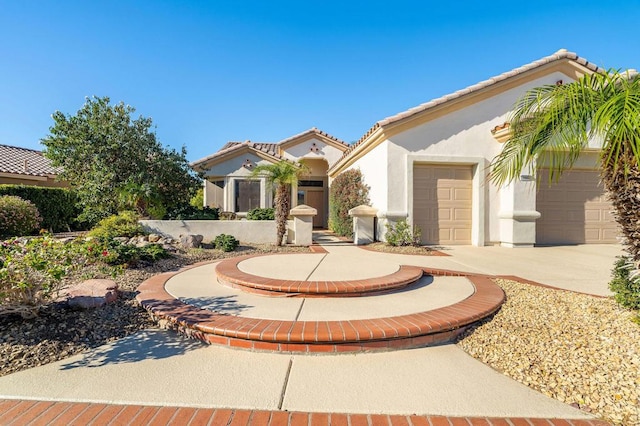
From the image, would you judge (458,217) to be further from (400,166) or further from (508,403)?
(508,403)

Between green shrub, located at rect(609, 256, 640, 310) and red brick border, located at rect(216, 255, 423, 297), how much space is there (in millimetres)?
2609

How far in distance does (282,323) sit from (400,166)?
24.7ft

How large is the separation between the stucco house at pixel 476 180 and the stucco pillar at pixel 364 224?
0.31m

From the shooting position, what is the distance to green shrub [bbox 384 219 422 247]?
30.6ft

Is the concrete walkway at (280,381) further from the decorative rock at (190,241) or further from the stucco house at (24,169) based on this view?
the stucco house at (24,169)

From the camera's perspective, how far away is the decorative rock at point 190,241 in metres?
9.18

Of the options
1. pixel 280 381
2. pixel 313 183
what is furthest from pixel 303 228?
pixel 313 183

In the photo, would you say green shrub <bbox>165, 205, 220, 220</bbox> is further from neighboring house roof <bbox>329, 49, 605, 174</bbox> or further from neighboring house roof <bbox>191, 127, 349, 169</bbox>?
neighboring house roof <bbox>329, 49, 605, 174</bbox>

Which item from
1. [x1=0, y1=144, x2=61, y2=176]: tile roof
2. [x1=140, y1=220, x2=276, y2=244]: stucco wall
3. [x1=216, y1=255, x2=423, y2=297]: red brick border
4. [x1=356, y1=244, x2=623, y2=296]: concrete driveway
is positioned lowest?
[x1=356, y1=244, x2=623, y2=296]: concrete driveway

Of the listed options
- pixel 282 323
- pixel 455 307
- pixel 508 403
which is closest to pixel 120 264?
pixel 282 323

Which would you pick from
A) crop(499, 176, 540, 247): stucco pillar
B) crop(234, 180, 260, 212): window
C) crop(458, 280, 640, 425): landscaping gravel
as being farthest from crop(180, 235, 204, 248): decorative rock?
crop(499, 176, 540, 247): stucco pillar

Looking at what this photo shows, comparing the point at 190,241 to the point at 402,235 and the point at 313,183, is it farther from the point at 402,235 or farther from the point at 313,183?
the point at 313,183

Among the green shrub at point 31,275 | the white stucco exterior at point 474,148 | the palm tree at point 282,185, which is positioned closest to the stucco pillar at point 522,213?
the white stucco exterior at point 474,148

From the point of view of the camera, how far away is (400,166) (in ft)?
31.9
